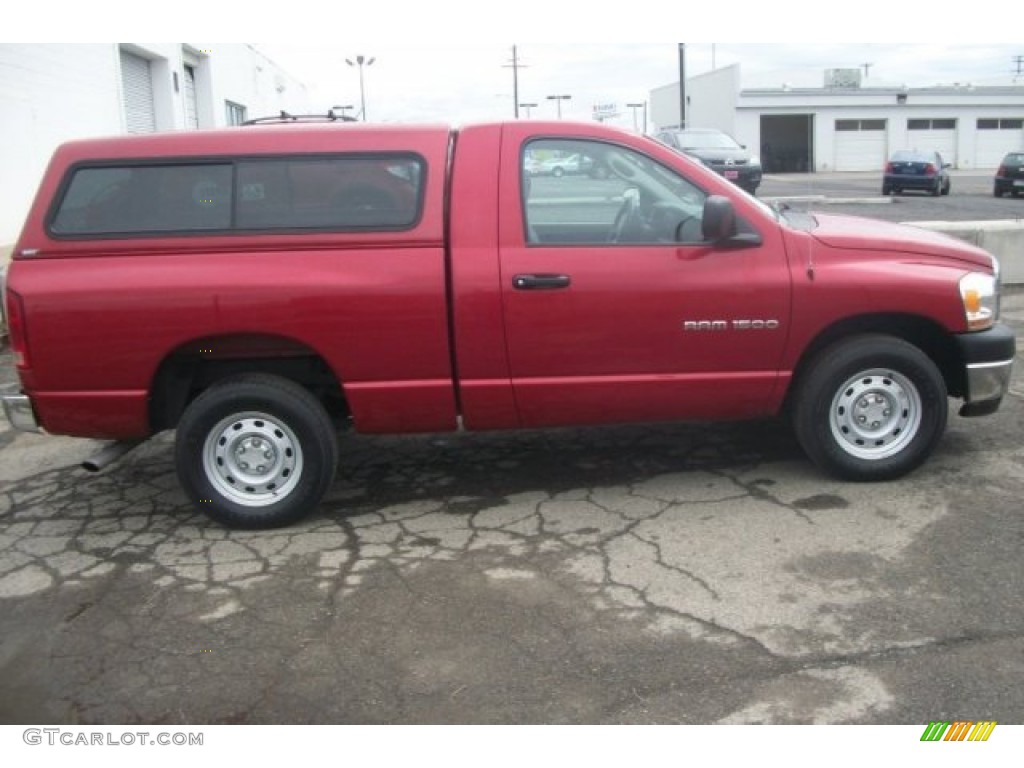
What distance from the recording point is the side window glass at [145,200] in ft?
14.6

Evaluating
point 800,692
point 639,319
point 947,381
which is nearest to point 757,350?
point 639,319

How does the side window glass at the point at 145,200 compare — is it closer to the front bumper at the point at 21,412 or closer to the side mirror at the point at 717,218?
the front bumper at the point at 21,412

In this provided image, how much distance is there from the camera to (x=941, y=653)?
3.29 m

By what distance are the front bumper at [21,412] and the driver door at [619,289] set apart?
93.0 inches

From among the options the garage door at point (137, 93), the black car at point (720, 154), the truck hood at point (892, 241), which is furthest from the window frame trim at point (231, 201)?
the black car at point (720, 154)

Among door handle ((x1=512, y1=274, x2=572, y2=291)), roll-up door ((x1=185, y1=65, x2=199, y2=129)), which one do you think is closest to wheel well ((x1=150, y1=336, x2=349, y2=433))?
door handle ((x1=512, y1=274, x2=572, y2=291))

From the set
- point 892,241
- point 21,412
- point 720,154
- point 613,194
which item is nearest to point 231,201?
point 21,412

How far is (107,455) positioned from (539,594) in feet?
8.12

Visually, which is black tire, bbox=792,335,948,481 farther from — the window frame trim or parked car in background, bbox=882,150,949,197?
parked car in background, bbox=882,150,949,197

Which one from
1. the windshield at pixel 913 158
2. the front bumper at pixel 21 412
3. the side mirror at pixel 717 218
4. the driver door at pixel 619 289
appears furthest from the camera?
the windshield at pixel 913 158

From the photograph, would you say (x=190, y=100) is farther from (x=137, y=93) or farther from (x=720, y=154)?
(x=720, y=154)

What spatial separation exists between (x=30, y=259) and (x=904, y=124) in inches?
2005

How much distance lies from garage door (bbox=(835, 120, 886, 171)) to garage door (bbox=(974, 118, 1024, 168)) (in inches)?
207

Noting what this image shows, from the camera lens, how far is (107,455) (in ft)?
15.9
